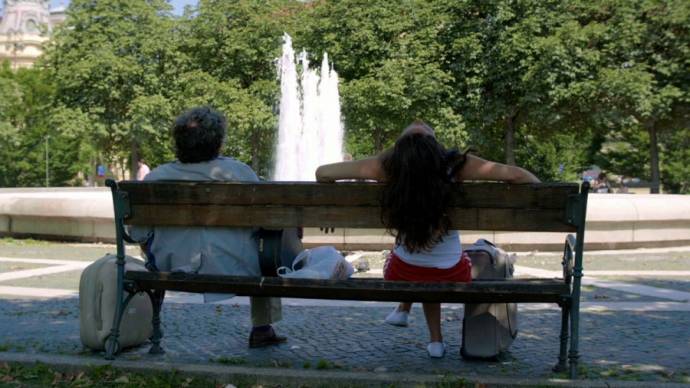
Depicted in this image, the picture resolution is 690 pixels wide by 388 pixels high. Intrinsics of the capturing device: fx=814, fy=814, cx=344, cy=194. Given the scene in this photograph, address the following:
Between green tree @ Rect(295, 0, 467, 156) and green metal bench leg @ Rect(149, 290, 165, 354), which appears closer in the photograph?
green metal bench leg @ Rect(149, 290, 165, 354)

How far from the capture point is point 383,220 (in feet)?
13.5

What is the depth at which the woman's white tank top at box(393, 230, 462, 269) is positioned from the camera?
4.40 m

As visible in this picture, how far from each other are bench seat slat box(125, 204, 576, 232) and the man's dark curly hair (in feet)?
1.32

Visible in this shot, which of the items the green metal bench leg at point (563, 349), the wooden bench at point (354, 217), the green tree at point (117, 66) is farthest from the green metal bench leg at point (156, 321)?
the green tree at point (117, 66)

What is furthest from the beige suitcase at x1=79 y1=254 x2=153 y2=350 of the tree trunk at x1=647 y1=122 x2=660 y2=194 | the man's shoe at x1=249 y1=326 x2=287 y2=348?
the tree trunk at x1=647 y1=122 x2=660 y2=194

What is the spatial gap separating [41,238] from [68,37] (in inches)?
1053

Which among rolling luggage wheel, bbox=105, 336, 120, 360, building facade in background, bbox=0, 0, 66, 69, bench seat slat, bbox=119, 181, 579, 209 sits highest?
building facade in background, bbox=0, 0, 66, 69

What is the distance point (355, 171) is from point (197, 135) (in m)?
0.99

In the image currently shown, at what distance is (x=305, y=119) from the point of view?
31.7 metres

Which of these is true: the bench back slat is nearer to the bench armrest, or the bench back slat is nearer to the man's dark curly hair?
the man's dark curly hair

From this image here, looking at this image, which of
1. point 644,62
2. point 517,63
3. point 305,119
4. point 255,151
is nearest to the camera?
point 305,119

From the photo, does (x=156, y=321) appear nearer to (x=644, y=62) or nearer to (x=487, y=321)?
(x=487, y=321)

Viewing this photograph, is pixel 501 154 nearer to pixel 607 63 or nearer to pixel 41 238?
pixel 607 63

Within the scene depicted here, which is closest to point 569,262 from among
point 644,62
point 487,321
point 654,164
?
point 487,321
